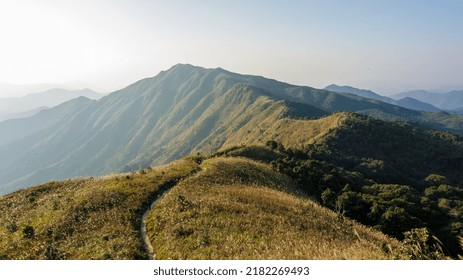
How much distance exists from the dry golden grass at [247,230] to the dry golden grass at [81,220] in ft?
7.32

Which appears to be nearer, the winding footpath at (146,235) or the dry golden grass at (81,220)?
the winding footpath at (146,235)

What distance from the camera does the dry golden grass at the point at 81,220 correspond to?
74.3ft

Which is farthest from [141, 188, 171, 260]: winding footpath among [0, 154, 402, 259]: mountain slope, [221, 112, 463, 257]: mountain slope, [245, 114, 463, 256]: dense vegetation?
[221, 112, 463, 257]: mountain slope

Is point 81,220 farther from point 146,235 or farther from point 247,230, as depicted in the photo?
point 247,230

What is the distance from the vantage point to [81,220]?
29078 mm

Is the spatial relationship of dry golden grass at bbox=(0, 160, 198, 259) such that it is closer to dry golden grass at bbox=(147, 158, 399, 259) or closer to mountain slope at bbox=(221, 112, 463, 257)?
dry golden grass at bbox=(147, 158, 399, 259)

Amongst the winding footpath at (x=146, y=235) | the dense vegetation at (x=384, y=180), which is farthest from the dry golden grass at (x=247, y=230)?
the dense vegetation at (x=384, y=180)

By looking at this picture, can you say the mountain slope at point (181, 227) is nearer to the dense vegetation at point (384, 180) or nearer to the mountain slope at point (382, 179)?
the dense vegetation at point (384, 180)

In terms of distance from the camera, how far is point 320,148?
582ft

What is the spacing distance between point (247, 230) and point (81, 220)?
14992mm

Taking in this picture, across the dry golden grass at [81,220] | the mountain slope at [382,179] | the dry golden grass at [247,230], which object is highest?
the dry golden grass at [247,230]

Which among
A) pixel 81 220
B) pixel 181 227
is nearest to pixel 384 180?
pixel 181 227
